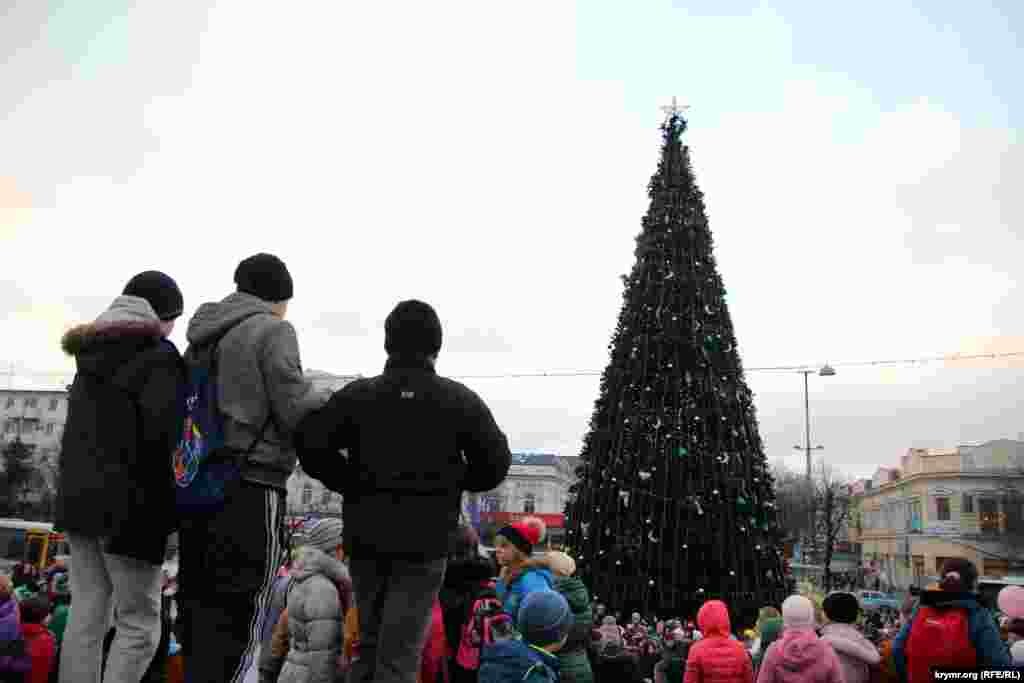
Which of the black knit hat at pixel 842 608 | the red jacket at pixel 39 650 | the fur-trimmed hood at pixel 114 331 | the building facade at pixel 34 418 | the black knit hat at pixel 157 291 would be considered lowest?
the red jacket at pixel 39 650

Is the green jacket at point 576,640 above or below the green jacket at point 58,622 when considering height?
above

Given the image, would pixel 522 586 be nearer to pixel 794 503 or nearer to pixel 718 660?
pixel 718 660

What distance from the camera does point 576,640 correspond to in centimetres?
490

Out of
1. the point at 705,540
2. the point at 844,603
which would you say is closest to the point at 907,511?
the point at 705,540

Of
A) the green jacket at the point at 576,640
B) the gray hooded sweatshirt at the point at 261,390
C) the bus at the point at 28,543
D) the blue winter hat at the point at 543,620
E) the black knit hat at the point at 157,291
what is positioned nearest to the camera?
the gray hooded sweatshirt at the point at 261,390

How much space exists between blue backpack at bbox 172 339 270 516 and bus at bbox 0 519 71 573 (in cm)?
2436

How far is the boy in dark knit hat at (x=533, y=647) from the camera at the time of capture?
385cm

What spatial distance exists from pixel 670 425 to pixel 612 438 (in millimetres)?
999

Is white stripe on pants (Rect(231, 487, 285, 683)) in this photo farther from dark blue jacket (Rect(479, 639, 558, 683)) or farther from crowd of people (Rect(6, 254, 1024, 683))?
dark blue jacket (Rect(479, 639, 558, 683))

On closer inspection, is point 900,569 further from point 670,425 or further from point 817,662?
point 817,662

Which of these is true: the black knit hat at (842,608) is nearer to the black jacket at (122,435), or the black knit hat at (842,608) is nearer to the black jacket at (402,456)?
the black jacket at (402,456)

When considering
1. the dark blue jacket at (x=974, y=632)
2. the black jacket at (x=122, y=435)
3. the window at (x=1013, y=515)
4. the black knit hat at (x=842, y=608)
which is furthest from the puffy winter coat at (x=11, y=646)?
the window at (x=1013, y=515)

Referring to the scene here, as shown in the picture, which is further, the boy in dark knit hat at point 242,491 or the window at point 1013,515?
the window at point 1013,515

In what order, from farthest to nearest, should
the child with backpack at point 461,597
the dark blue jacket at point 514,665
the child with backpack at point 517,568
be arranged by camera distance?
1. the child with backpack at point 461,597
2. the child with backpack at point 517,568
3. the dark blue jacket at point 514,665
